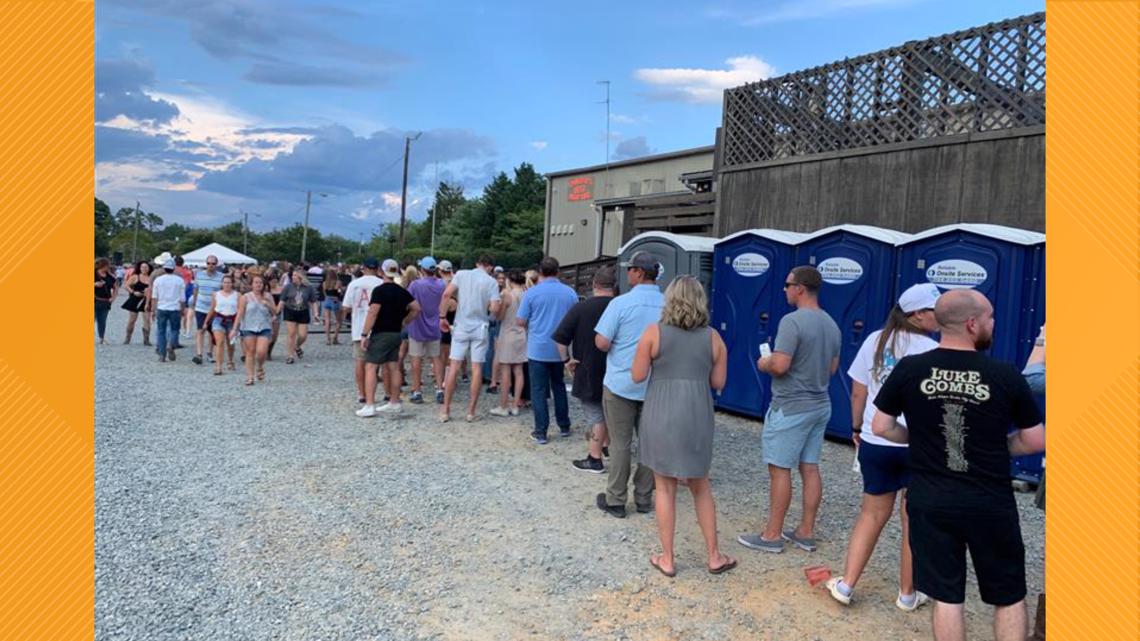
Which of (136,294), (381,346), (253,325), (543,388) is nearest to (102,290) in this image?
(136,294)

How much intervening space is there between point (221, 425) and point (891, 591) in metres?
6.17

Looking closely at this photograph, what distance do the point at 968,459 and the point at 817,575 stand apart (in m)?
1.52

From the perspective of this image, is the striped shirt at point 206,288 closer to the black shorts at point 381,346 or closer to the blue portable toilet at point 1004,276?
the black shorts at point 381,346

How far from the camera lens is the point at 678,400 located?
3.81 meters

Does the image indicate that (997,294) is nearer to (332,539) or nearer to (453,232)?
(332,539)

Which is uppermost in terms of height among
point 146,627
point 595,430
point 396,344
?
point 396,344

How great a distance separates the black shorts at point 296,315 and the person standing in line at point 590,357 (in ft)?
23.2

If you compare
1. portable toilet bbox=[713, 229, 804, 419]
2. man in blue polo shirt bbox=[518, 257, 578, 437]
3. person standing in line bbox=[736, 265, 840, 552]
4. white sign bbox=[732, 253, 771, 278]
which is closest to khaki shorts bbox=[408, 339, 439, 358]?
man in blue polo shirt bbox=[518, 257, 578, 437]

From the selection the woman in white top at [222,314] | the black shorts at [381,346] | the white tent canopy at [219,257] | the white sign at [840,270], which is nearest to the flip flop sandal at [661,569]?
the white sign at [840,270]

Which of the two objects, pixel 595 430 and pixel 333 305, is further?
pixel 333 305

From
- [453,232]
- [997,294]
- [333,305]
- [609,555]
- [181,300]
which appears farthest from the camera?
[453,232]

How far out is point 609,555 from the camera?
4121 millimetres

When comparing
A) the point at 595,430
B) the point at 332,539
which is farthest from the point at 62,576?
the point at 595,430

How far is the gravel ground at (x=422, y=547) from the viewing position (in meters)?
3.32
